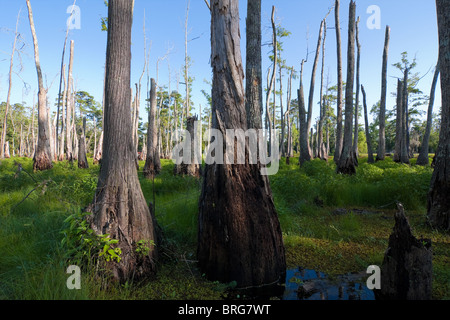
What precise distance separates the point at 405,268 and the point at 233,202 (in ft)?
5.73

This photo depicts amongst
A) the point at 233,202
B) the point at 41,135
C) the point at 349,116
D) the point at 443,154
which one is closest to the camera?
the point at 233,202

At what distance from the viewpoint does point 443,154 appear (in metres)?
4.30

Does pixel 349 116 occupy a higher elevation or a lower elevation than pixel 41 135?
higher

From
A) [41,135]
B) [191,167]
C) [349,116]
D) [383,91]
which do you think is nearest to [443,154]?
[191,167]

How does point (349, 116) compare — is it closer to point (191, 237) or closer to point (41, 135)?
point (191, 237)

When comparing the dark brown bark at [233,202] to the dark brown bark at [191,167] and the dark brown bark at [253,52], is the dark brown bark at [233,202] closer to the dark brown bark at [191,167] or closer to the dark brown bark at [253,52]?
the dark brown bark at [253,52]

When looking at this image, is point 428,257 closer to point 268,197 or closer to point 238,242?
point 268,197

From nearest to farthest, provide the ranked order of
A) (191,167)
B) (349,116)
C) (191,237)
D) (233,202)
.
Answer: (233,202), (191,237), (191,167), (349,116)

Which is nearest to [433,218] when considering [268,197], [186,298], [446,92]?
[446,92]

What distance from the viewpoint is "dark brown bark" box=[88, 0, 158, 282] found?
2676 mm

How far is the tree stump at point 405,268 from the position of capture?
2275mm

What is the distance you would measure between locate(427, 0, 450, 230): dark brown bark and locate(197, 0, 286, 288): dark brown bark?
10.7 feet

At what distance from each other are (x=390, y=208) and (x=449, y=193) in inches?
80.6

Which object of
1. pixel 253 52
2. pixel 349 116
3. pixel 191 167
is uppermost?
pixel 253 52
